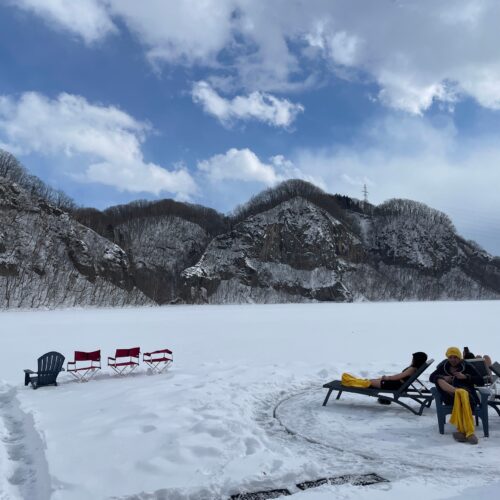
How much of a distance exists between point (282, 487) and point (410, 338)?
582 inches

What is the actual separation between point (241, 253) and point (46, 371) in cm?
9479

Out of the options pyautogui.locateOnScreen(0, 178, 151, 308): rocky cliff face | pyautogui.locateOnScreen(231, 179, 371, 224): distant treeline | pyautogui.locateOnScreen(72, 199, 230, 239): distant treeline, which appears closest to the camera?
pyautogui.locateOnScreen(0, 178, 151, 308): rocky cliff face

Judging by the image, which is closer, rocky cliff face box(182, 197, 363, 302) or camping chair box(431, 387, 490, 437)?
camping chair box(431, 387, 490, 437)

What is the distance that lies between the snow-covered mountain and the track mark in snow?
5278 centimetres

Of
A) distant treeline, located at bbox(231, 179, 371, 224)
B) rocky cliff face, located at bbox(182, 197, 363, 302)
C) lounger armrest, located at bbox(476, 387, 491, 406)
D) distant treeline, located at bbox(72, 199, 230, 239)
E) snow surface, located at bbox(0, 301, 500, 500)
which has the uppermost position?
distant treeline, located at bbox(231, 179, 371, 224)

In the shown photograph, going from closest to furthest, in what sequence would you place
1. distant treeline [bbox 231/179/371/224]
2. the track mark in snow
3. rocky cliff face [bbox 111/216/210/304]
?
the track mark in snow < rocky cliff face [bbox 111/216/210/304] < distant treeline [bbox 231/179/371/224]

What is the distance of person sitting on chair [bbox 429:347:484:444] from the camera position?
5.69 m

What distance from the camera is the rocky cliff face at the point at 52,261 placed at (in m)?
58.9

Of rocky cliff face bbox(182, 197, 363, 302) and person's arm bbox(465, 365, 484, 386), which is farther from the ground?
rocky cliff face bbox(182, 197, 363, 302)

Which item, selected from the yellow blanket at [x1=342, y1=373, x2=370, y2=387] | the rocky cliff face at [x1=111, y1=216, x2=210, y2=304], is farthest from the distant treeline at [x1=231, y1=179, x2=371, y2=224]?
the yellow blanket at [x1=342, y1=373, x2=370, y2=387]

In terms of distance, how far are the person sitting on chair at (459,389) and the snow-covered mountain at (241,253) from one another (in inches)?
2228

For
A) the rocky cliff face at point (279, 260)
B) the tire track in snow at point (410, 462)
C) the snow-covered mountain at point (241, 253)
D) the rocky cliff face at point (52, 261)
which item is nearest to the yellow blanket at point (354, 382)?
the tire track in snow at point (410, 462)

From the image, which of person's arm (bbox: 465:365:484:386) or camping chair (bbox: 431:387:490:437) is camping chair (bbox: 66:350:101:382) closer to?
camping chair (bbox: 431:387:490:437)

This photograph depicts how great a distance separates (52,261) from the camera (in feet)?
216
